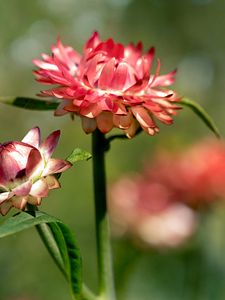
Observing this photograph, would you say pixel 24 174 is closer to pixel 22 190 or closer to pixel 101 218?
pixel 22 190

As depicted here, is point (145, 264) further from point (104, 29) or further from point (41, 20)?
point (104, 29)

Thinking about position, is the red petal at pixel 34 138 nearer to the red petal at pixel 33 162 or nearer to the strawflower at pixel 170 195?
the red petal at pixel 33 162

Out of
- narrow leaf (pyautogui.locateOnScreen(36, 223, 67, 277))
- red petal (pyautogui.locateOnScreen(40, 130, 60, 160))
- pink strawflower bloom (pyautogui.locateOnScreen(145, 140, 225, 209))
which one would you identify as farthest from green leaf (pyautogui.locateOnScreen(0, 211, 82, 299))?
pink strawflower bloom (pyautogui.locateOnScreen(145, 140, 225, 209))

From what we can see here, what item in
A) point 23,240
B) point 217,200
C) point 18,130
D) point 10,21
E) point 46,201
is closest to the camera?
point 217,200

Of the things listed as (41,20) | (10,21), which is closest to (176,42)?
(41,20)

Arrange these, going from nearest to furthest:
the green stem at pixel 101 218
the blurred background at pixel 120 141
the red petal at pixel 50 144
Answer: the red petal at pixel 50 144 → the green stem at pixel 101 218 → the blurred background at pixel 120 141

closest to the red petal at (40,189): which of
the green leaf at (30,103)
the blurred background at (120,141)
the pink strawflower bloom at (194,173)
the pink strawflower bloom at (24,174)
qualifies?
the pink strawflower bloom at (24,174)

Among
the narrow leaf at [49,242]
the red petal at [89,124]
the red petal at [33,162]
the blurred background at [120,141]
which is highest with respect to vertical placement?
the red petal at [89,124]
